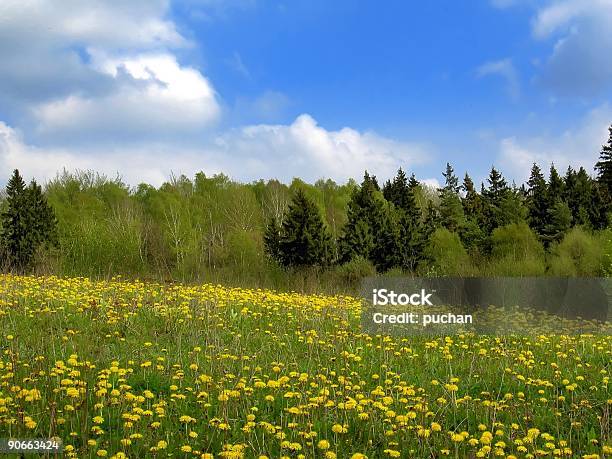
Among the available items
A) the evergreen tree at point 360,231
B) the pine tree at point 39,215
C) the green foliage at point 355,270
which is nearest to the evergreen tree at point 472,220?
the evergreen tree at point 360,231

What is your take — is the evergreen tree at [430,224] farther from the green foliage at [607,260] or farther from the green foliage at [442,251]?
the green foliage at [607,260]

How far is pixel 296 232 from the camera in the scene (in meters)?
29.7

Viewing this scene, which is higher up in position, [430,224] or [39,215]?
[39,215]

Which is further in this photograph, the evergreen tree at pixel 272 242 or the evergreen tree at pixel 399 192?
the evergreen tree at pixel 399 192

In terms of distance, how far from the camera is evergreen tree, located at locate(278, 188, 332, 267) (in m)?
29.4

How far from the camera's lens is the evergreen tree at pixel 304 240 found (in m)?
29.4

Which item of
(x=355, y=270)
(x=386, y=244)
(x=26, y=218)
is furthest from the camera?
(x=26, y=218)

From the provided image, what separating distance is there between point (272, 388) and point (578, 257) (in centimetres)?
2112

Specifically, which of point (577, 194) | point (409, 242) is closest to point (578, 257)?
point (409, 242)

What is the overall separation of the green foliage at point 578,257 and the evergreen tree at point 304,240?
1142 centimetres

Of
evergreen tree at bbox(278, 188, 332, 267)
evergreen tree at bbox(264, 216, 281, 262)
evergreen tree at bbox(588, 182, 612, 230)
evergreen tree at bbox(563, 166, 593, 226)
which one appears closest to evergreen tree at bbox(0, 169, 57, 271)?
evergreen tree at bbox(264, 216, 281, 262)

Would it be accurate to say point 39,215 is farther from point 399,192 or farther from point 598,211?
point 598,211

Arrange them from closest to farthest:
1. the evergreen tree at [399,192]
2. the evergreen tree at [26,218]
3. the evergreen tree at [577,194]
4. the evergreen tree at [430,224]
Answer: the evergreen tree at [26,218]
the evergreen tree at [430,224]
the evergreen tree at [577,194]
the evergreen tree at [399,192]

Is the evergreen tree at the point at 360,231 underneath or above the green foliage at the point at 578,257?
above
